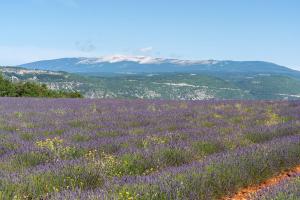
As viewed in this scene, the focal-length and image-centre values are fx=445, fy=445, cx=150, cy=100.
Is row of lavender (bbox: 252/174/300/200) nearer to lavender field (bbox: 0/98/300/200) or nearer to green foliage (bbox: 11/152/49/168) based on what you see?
lavender field (bbox: 0/98/300/200)

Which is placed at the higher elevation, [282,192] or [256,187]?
[282,192]

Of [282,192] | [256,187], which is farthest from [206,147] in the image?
[282,192]

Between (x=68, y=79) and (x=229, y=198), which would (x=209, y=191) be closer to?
(x=229, y=198)

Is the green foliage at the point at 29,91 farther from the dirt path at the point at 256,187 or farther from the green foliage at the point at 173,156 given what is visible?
the dirt path at the point at 256,187

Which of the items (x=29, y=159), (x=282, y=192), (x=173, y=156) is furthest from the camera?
(x=173, y=156)

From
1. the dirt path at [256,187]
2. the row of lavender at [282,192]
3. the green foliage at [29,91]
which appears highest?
the row of lavender at [282,192]

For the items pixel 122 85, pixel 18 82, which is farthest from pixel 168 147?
pixel 122 85

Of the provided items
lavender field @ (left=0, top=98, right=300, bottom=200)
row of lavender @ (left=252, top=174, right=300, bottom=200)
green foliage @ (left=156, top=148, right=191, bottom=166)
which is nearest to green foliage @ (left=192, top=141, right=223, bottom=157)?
lavender field @ (left=0, top=98, right=300, bottom=200)

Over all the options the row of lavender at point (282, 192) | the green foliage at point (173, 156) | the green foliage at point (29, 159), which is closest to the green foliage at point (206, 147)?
the green foliage at point (173, 156)

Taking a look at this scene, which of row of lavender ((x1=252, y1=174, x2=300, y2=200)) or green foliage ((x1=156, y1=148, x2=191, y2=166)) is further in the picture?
green foliage ((x1=156, y1=148, x2=191, y2=166))

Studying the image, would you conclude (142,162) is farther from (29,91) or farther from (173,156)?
(29,91)

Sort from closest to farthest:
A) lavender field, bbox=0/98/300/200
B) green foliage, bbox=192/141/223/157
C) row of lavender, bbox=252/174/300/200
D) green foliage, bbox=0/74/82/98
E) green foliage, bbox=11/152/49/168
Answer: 1. row of lavender, bbox=252/174/300/200
2. lavender field, bbox=0/98/300/200
3. green foliage, bbox=11/152/49/168
4. green foliage, bbox=192/141/223/157
5. green foliage, bbox=0/74/82/98

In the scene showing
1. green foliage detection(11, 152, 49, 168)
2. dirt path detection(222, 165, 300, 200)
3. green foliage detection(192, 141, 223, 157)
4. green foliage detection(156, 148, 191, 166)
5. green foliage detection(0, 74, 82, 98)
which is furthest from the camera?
green foliage detection(0, 74, 82, 98)

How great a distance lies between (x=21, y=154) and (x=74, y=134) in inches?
86.5
